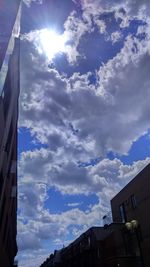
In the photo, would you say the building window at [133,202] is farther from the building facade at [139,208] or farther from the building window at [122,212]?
the building window at [122,212]

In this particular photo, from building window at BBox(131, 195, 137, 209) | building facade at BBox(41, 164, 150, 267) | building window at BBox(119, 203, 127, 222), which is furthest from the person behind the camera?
building window at BBox(119, 203, 127, 222)

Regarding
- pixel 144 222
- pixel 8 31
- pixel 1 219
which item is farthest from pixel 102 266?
pixel 8 31

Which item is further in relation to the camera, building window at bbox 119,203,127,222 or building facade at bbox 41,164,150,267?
building window at bbox 119,203,127,222

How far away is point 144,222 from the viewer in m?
26.4

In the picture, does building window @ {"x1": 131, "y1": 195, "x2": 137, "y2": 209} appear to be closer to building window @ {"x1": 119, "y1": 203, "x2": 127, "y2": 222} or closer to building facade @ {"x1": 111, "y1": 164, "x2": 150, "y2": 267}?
building facade @ {"x1": 111, "y1": 164, "x2": 150, "y2": 267}

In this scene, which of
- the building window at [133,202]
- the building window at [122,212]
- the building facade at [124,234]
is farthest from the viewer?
the building window at [122,212]

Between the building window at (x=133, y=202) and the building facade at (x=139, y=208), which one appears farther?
the building window at (x=133, y=202)

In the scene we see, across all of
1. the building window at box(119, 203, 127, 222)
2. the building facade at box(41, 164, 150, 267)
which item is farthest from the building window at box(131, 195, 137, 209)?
the building window at box(119, 203, 127, 222)

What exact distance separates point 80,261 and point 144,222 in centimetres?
2269

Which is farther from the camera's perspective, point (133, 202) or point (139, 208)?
point (133, 202)

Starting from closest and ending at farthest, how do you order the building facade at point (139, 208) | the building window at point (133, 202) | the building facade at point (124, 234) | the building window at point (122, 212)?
the building facade at point (139, 208) → the building facade at point (124, 234) → the building window at point (133, 202) → the building window at point (122, 212)

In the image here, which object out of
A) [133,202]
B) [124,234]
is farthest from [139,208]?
[124,234]

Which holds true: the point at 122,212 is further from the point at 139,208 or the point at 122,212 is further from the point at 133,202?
the point at 139,208

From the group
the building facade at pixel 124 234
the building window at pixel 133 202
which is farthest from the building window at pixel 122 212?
the building window at pixel 133 202
